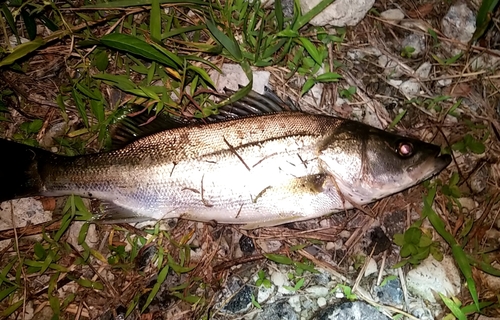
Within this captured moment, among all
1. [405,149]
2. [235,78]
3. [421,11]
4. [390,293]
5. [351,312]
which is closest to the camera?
[405,149]

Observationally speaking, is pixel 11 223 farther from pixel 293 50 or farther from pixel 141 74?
pixel 293 50

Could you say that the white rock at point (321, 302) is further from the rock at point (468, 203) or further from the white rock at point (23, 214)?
the white rock at point (23, 214)

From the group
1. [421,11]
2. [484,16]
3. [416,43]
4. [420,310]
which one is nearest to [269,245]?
[420,310]

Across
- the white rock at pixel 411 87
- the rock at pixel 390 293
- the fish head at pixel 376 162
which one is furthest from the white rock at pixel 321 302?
the white rock at pixel 411 87

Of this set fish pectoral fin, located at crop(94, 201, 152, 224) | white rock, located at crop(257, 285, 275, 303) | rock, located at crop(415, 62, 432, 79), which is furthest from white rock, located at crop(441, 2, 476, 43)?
fish pectoral fin, located at crop(94, 201, 152, 224)

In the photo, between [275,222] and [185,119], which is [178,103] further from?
[275,222]

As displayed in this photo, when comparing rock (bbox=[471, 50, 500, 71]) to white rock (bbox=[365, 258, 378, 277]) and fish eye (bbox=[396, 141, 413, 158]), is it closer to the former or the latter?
fish eye (bbox=[396, 141, 413, 158])

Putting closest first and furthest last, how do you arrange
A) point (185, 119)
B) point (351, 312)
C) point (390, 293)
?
point (351, 312) < point (390, 293) < point (185, 119)
